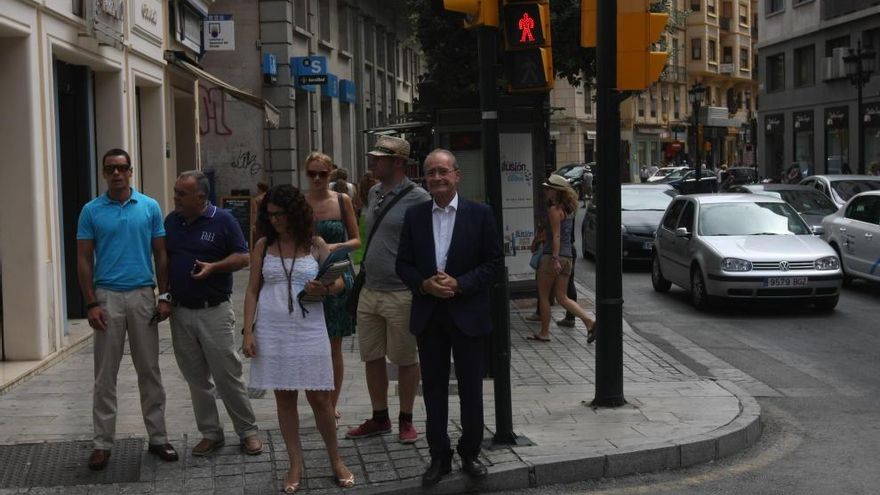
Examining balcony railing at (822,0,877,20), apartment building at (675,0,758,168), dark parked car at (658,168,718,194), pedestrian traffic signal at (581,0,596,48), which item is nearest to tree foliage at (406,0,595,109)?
pedestrian traffic signal at (581,0,596,48)

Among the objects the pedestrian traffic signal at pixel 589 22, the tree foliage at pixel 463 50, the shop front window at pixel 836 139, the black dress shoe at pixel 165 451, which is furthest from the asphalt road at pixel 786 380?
the shop front window at pixel 836 139

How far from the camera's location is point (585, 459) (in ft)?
22.7

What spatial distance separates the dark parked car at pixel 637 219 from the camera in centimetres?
2103

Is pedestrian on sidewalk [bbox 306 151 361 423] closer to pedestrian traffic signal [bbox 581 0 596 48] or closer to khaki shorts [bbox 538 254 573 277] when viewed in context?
pedestrian traffic signal [bbox 581 0 596 48]

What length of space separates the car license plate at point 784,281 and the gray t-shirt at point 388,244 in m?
8.16

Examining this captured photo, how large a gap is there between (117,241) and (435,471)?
2327mm

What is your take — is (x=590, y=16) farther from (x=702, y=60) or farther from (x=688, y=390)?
(x=702, y=60)

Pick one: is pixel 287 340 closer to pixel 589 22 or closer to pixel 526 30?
pixel 526 30

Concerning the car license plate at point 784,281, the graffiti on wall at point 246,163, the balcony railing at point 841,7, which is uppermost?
the balcony railing at point 841,7

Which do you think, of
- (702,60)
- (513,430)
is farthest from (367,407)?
(702,60)

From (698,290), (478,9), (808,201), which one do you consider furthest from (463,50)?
(478,9)

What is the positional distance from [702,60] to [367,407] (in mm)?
76262

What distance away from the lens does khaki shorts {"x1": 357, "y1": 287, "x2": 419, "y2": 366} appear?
7340 millimetres

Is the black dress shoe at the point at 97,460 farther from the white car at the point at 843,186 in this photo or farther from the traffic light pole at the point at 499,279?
the white car at the point at 843,186
